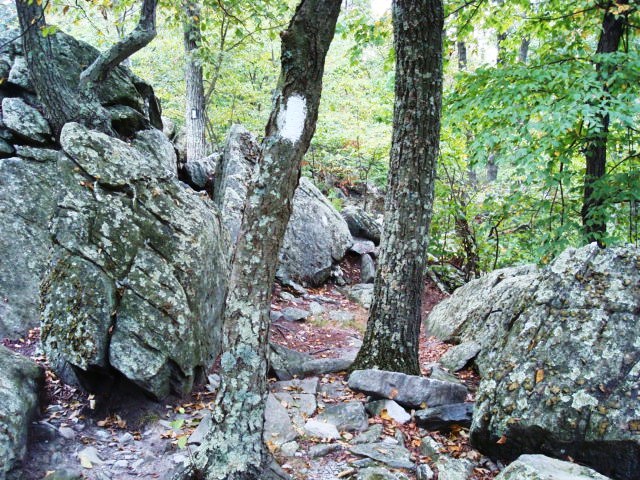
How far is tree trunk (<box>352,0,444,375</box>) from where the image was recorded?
5.06 metres

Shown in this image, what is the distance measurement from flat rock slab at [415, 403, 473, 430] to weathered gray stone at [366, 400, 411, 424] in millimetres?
145

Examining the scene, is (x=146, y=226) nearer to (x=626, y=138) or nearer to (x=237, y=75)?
(x=626, y=138)

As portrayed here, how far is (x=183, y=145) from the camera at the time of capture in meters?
13.8

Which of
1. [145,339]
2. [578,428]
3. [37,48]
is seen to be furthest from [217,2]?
[578,428]

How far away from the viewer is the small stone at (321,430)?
427 centimetres

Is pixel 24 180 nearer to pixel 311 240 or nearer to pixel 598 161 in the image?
pixel 311 240

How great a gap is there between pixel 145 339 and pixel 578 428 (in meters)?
3.84

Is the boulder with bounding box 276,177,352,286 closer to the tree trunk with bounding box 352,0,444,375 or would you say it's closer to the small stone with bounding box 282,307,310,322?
the small stone with bounding box 282,307,310,322

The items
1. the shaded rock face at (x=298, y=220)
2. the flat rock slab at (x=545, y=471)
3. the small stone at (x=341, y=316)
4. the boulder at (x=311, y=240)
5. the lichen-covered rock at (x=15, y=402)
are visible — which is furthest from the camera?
the boulder at (x=311, y=240)

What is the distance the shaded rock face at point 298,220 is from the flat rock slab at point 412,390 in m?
4.66

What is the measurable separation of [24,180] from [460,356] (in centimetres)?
652

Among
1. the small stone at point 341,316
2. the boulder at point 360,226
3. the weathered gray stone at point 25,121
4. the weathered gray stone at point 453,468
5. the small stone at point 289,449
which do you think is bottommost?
the small stone at point 289,449

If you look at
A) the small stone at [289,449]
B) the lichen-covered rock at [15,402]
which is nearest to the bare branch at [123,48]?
the lichen-covered rock at [15,402]

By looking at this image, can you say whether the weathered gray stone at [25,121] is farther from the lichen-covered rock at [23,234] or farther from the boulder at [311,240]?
the boulder at [311,240]
